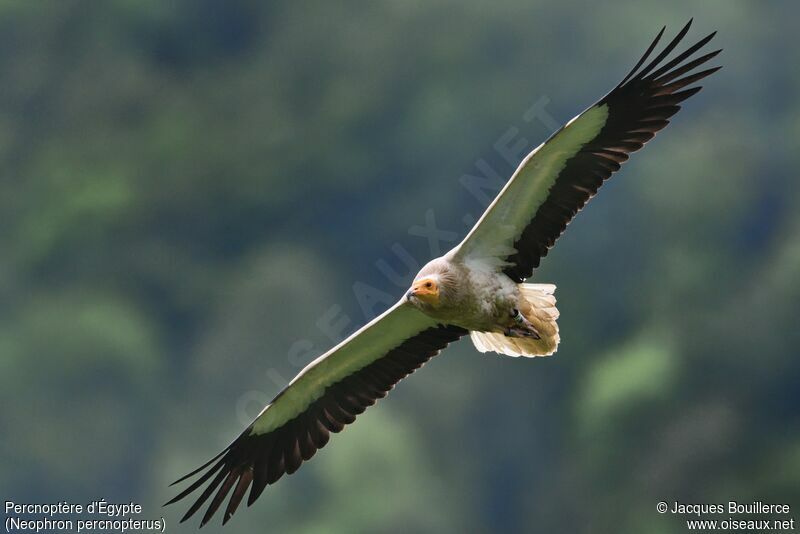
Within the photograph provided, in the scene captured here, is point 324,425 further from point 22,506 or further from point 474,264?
point 22,506

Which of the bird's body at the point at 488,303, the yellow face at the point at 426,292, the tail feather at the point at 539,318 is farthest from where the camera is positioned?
the tail feather at the point at 539,318

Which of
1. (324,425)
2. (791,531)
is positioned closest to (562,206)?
(324,425)

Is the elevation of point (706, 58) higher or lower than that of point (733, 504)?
higher

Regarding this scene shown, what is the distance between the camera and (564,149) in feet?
28.8

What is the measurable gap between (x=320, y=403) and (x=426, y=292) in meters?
1.83

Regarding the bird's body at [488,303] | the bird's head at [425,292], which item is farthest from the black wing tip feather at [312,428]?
the bird's head at [425,292]

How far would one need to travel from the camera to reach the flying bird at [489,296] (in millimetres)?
8703

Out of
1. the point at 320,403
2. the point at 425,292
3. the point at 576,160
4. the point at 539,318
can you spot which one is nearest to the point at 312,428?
the point at 320,403

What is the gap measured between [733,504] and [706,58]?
20.7 ft

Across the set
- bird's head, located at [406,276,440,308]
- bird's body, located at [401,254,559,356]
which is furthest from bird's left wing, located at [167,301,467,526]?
bird's head, located at [406,276,440,308]

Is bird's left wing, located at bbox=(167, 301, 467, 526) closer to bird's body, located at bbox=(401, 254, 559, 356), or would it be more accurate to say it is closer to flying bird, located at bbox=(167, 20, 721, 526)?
flying bird, located at bbox=(167, 20, 721, 526)

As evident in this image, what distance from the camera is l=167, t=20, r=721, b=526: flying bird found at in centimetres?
870

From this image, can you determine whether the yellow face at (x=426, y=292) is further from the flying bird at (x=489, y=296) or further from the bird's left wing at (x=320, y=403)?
the bird's left wing at (x=320, y=403)

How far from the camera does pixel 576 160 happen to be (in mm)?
8844
